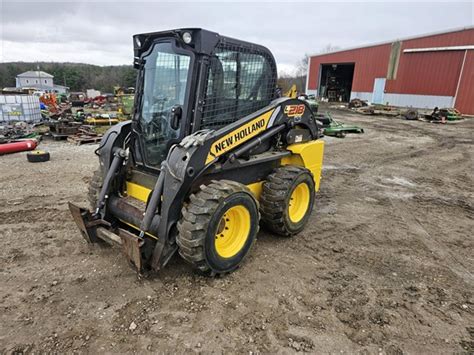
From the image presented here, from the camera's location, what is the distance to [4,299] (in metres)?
3.18

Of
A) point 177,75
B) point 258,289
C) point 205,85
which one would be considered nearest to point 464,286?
point 258,289

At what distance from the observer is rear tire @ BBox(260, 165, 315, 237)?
13.8 feet

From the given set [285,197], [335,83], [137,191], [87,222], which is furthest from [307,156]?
[335,83]

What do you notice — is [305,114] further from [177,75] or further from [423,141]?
[423,141]

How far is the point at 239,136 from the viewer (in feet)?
12.4

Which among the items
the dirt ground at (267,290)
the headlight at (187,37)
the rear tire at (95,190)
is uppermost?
the headlight at (187,37)

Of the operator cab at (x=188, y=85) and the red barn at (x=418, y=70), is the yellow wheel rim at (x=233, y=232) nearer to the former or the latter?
the operator cab at (x=188, y=85)

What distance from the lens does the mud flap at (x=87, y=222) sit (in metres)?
3.70

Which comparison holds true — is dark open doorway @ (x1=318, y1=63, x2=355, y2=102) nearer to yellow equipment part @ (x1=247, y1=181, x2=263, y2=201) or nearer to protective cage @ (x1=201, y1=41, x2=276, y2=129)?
protective cage @ (x1=201, y1=41, x2=276, y2=129)

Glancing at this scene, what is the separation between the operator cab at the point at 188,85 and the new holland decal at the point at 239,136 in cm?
24

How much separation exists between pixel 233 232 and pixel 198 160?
3.20 ft

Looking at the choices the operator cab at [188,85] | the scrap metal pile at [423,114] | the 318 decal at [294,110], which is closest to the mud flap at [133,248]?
the operator cab at [188,85]

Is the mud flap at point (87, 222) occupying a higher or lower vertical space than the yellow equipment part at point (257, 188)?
lower

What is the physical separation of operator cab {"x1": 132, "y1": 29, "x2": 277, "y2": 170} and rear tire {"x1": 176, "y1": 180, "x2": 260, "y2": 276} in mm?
801
